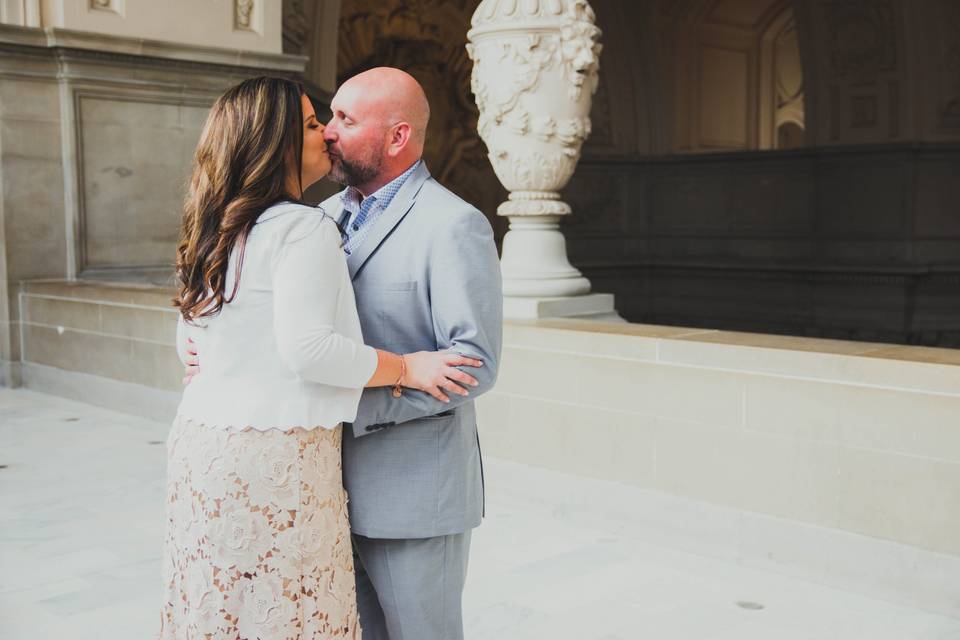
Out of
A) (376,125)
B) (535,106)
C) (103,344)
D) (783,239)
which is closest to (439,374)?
(376,125)

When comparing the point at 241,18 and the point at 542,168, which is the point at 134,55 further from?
the point at 542,168

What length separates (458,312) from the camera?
2008mm

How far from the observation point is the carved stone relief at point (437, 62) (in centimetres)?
1395

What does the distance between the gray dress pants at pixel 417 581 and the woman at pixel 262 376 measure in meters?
0.16

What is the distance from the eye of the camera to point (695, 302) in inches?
586

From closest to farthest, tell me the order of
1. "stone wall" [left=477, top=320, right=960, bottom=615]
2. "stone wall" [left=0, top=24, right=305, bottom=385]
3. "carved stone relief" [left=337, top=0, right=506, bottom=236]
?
"stone wall" [left=477, top=320, right=960, bottom=615] < "stone wall" [left=0, top=24, right=305, bottom=385] < "carved stone relief" [left=337, top=0, right=506, bottom=236]

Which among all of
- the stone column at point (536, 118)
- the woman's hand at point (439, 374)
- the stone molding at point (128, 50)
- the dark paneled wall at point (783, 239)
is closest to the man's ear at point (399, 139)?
the woman's hand at point (439, 374)

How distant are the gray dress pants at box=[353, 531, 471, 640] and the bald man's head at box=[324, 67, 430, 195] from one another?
73 centimetres

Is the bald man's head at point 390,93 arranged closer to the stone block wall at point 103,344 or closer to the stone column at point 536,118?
the stone column at point 536,118

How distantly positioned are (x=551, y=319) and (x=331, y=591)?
3335 mm

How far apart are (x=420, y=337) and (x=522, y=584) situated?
6.50 feet

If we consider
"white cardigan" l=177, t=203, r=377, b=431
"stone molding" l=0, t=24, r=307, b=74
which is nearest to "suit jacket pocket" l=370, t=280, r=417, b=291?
"white cardigan" l=177, t=203, r=377, b=431

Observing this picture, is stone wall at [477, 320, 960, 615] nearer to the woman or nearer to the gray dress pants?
the gray dress pants

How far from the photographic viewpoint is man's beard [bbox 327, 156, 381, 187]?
208 cm
